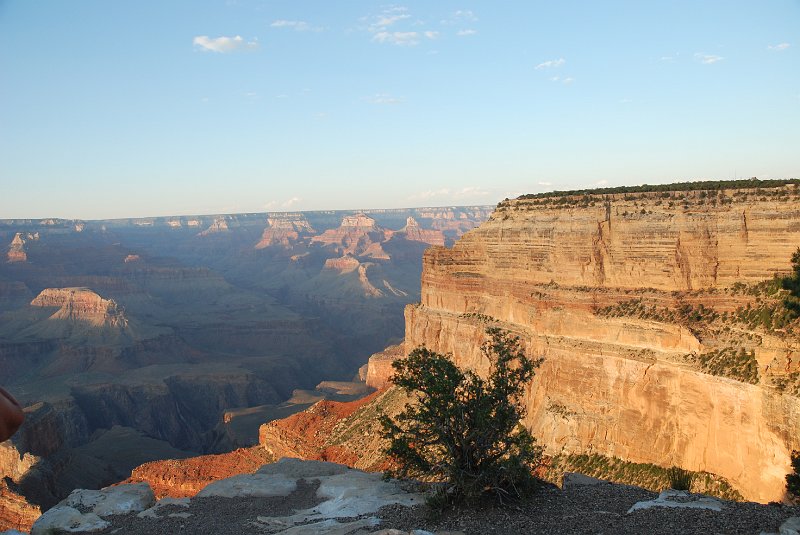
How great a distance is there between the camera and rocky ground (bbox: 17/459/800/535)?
1617cm

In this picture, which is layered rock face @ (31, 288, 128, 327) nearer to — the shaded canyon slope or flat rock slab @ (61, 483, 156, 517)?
the shaded canyon slope

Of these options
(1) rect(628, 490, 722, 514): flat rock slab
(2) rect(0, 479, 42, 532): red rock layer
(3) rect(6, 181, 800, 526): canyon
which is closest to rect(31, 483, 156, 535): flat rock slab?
(3) rect(6, 181, 800, 526): canyon

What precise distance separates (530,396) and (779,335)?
44.1ft

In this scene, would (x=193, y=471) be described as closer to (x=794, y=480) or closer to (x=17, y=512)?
(x=17, y=512)

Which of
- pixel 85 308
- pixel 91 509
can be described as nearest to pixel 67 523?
pixel 91 509

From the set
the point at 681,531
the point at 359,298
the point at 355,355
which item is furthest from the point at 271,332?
the point at 681,531

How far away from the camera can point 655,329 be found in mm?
30734

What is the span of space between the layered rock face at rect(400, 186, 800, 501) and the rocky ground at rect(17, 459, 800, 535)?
805 cm

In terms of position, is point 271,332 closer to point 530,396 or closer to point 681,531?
point 530,396

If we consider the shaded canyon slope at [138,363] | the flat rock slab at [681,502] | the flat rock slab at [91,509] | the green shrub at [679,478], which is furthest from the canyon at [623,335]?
the flat rock slab at [91,509]

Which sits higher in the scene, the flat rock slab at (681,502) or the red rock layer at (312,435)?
the flat rock slab at (681,502)

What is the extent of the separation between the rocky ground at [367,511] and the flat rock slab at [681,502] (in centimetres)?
3

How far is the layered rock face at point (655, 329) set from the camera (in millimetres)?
26031

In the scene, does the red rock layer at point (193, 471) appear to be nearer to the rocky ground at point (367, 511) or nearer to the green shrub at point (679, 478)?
the rocky ground at point (367, 511)
